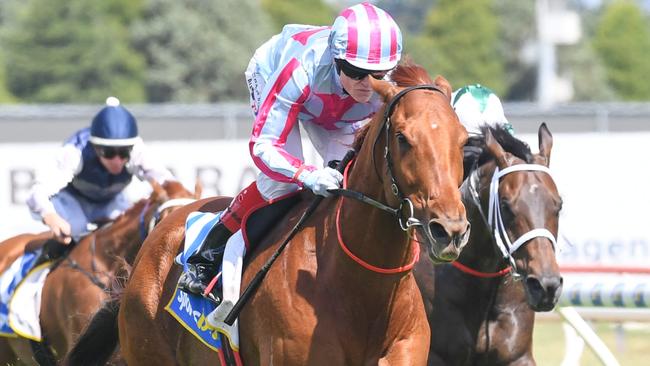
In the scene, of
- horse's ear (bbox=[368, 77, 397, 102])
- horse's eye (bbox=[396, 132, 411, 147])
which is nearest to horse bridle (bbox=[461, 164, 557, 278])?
horse's ear (bbox=[368, 77, 397, 102])

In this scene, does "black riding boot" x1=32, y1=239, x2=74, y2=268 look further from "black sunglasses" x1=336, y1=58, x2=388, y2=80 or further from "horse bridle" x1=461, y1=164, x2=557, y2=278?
"black sunglasses" x1=336, y1=58, x2=388, y2=80

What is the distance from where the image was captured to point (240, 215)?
5.34m

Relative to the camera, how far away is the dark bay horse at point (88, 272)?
7.62m

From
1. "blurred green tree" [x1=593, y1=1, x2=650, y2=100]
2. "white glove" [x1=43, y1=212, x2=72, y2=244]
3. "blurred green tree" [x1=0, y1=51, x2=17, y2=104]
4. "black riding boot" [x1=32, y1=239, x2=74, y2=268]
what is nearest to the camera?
"white glove" [x1=43, y1=212, x2=72, y2=244]

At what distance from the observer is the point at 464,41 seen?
67250 mm

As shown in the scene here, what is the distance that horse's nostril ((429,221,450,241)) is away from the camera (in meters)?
4.09

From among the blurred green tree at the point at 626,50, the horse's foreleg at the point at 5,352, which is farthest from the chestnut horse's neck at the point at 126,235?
the blurred green tree at the point at 626,50

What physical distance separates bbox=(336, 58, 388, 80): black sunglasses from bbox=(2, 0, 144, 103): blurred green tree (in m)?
50.9

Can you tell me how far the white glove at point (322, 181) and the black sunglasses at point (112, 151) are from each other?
351cm

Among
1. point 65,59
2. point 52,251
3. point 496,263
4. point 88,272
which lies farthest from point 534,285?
point 65,59

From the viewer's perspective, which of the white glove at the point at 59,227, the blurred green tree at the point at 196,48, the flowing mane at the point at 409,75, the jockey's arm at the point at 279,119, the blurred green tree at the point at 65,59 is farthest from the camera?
the blurred green tree at the point at 65,59

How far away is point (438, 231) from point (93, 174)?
459cm

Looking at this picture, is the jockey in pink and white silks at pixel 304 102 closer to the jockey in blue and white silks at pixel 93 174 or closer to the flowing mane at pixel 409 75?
the flowing mane at pixel 409 75

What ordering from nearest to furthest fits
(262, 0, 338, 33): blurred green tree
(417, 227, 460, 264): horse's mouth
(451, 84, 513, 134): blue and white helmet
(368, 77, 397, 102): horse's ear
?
(417, 227, 460, 264): horse's mouth
(368, 77, 397, 102): horse's ear
(451, 84, 513, 134): blue and white helmet
(262, 0, 338, 33): blurred green tree
